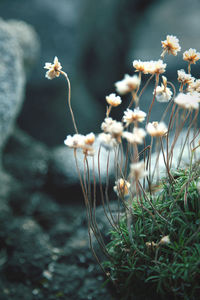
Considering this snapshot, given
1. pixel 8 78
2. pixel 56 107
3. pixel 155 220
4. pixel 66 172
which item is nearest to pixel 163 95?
pixel 155 220

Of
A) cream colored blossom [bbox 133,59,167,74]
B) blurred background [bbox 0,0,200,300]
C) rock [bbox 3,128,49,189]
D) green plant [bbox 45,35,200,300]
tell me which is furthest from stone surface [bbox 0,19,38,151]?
cream colored blossom [bbox 133,59,167,74]

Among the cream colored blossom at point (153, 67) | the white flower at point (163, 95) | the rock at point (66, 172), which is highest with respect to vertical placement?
the rock at point (66, 172)

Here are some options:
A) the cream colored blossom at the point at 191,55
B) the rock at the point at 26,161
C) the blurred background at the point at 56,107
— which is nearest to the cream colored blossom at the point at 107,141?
the cream colored blossom at the point at 191,55

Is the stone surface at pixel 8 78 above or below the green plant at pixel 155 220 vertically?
above

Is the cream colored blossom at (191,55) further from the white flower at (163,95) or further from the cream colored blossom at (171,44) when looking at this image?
the white flower at (163,95)

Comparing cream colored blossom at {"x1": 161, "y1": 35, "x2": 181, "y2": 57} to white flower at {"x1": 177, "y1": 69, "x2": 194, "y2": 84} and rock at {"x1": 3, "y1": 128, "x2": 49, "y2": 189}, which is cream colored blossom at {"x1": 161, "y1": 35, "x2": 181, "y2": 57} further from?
rock at {"x1": 3, "y1": 128, "x2": 49, "y2": 189}

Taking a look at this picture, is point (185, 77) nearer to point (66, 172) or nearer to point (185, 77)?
point (185, 77)

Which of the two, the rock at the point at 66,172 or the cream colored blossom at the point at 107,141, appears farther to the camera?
the rock at the point at 66,172
